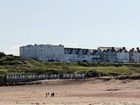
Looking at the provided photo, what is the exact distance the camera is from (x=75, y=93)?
52.3 meters

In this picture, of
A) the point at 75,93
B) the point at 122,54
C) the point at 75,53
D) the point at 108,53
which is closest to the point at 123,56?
the point at 122,54

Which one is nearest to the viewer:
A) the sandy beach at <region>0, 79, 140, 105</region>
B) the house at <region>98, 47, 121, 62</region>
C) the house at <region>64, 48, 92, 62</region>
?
the sandy beach at <region>0, 79, 140, 105</region>

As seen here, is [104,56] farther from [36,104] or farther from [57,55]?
[36,104]

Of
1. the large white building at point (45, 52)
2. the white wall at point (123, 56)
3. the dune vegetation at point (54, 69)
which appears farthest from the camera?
the white wall at point (123, 56)

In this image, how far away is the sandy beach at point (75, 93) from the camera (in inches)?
1625

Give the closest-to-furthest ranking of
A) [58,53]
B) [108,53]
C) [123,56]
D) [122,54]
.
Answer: [58,53] → [108,53] → [123,56] → [122,54]

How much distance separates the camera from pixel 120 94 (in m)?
48.3

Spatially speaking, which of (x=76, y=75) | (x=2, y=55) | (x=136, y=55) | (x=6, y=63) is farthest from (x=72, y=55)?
Result: (x=76, y=75)

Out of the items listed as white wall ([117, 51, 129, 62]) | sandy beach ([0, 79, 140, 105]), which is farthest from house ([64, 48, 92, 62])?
sandy beach ([0, 79, 140, 105])

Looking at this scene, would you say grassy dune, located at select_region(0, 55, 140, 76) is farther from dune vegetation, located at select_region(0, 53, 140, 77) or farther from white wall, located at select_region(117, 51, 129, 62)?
white wall, located at select_region(117, 51, 129, 62)

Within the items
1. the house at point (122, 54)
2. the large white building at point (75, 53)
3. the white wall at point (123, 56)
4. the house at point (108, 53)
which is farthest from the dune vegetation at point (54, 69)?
the house at point (122, 54)

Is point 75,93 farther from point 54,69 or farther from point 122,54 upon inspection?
point 122,54

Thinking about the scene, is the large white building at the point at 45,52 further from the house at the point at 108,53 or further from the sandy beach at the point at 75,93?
the sandy beach at the point at 75,93

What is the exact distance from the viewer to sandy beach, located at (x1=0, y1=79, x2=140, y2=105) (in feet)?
135
